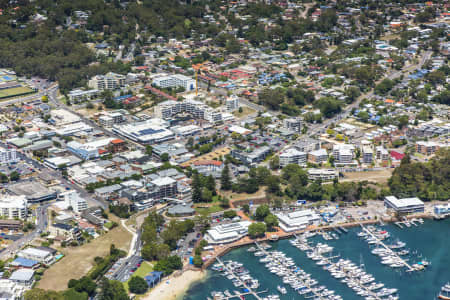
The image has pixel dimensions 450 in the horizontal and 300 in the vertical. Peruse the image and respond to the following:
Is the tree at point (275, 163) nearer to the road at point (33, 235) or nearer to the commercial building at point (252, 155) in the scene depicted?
the commercial building at point (252, 155)

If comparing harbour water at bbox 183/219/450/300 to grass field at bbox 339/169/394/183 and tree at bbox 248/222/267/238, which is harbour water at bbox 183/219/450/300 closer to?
tree at bbox 248/222/267/238

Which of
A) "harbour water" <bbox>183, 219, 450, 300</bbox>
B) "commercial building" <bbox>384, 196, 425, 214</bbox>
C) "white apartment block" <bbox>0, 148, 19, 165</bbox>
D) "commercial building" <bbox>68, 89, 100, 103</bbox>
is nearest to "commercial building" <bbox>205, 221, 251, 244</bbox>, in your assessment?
"harbour water" <bbox>183, 219, 450, 300</bbox>

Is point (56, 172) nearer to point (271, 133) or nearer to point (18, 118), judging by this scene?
point (18, 118)

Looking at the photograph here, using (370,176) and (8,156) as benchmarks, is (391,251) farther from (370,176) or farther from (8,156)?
(8,156)

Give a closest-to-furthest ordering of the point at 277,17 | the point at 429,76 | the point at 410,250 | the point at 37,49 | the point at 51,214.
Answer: the point at 410,250, the point at 51,214, the point at 429,76, the point at 37,49, the point at 277,17

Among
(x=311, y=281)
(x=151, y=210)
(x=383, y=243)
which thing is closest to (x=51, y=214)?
(x=151, y=210)

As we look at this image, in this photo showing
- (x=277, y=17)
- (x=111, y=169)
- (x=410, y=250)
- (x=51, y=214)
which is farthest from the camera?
(x=277, y=17)

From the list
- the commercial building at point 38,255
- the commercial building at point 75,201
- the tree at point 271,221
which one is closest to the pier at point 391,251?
the tree at point 271,221
